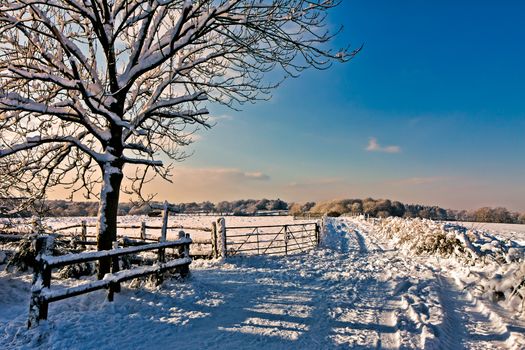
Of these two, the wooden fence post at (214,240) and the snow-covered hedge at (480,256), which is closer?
the snow-covered hedge at (480,256)

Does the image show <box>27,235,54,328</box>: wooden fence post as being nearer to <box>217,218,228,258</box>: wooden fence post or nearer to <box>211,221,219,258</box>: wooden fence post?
<box>217,218,228,258</box>: wooden fence post

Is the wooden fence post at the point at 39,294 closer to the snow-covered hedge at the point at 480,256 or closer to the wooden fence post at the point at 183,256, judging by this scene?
the wooden fence post at the point at 183,256

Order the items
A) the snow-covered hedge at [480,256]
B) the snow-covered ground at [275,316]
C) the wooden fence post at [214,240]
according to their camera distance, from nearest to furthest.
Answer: the snow-covered ground at [275,316] < the snow-covered hedge at [480,256] < the wooden fence post at [214,240]

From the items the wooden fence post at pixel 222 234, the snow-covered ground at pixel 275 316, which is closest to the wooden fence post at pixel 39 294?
the snow-covered ground at pixel 275 316

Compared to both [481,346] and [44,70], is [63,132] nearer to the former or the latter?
[44,70]

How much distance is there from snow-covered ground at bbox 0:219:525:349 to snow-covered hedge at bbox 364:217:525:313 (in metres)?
0.38

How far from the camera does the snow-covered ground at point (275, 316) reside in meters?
5.38

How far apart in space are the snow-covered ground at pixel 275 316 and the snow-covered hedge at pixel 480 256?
0.38 meters

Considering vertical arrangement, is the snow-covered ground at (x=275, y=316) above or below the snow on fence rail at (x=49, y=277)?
below

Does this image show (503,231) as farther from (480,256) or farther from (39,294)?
(39,294)

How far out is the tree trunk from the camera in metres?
8.13

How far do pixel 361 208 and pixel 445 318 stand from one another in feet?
246

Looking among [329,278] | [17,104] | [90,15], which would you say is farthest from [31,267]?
[329,278]

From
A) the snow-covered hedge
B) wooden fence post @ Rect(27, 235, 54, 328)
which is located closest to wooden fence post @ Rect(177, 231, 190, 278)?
wooden fence post @ Rect(27, 235, 54, 328)
